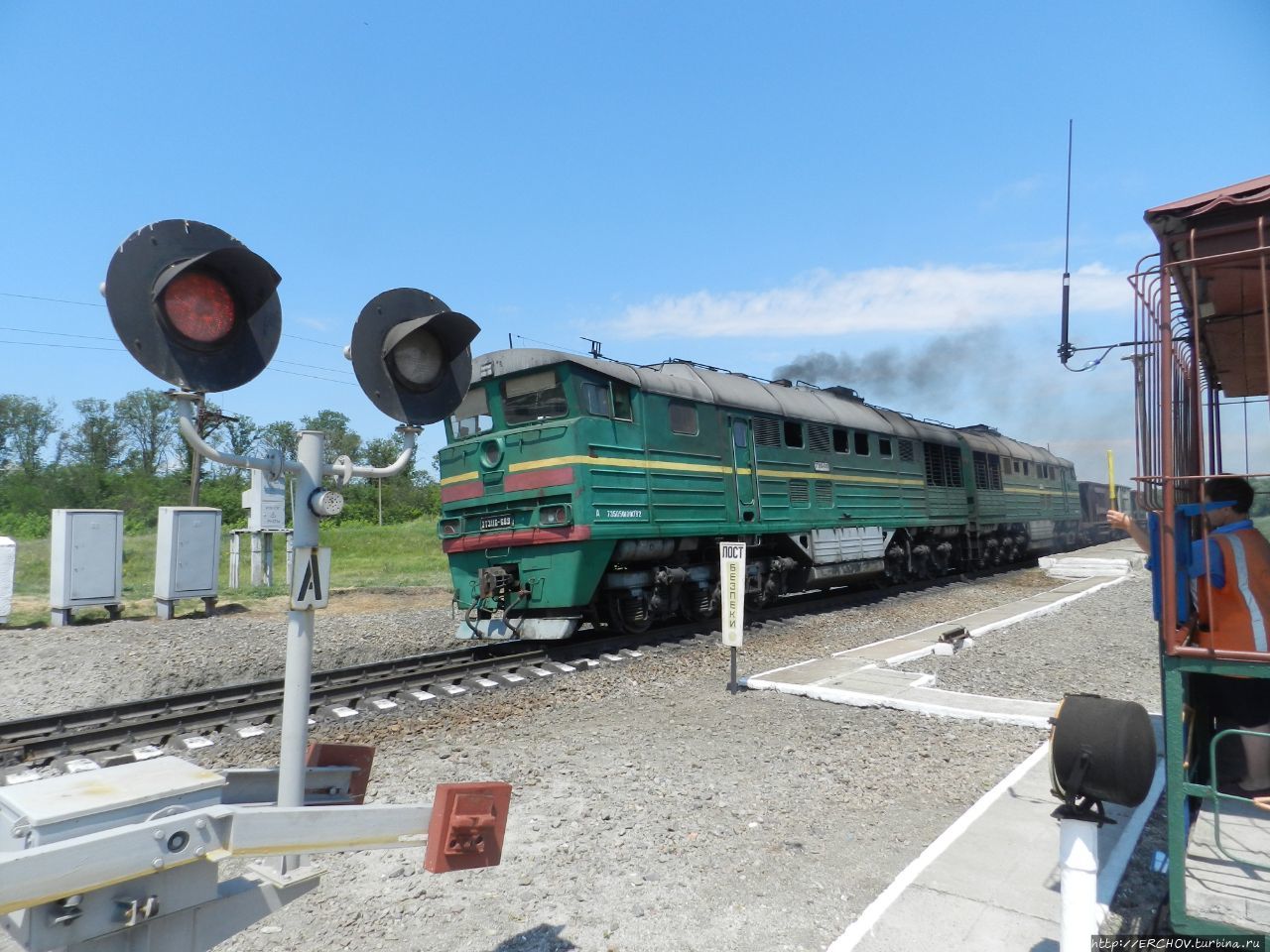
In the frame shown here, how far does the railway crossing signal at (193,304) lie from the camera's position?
252 centimetres

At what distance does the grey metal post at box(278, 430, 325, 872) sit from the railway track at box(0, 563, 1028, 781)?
4240 mm

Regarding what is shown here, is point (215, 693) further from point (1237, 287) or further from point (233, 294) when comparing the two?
point (1237, 287)

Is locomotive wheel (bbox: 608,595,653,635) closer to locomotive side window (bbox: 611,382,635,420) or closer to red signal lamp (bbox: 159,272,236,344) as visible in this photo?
locomotive side window (bbox: 611,382,635,420)

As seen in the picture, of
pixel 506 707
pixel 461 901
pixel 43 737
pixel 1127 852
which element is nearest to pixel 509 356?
pixel 506 707

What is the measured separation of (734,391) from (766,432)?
87cm

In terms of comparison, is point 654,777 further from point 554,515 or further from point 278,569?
point 278,569

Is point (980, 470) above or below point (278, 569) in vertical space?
above

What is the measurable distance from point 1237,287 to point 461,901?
4418 millimetres

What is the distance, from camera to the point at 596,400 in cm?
1001

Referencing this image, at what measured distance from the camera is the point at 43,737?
6.41m

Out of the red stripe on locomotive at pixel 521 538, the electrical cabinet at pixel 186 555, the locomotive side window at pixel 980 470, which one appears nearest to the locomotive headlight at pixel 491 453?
the red stripe on locomotive at pixel 521 538

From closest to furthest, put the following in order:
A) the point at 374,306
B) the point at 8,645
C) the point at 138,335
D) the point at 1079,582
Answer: the point at 138,335
the point at 374,306
the point at 8,645
the point at 1079,582

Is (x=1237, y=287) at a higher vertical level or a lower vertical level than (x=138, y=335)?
higher

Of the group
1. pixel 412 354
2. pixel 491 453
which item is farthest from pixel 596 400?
pixel 412 354
